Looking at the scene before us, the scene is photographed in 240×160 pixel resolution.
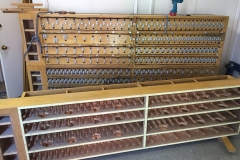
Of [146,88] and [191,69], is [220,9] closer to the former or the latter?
[191,69]

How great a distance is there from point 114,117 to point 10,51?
6.73 feet

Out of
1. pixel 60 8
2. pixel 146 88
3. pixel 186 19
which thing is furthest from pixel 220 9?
pixel 60 8

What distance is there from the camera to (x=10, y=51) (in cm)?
315

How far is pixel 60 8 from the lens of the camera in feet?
9.72

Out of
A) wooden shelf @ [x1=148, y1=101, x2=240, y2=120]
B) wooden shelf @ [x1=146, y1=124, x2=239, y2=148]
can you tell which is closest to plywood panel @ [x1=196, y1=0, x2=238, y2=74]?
wooden shelf @ [x1=148, y1=101, x2=240, y2=120]

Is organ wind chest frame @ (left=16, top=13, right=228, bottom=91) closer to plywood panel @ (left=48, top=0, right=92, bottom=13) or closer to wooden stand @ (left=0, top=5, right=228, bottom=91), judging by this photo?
wooden stand @ (left=0, top=5, right=228, bottom=91)

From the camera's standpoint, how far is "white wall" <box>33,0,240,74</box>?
2.98 metres

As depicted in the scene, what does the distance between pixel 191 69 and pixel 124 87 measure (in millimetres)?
1257

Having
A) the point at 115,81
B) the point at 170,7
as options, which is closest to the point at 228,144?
the point at 115,81

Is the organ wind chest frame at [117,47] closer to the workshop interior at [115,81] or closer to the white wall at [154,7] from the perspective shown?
the workshop interior at [115,81]

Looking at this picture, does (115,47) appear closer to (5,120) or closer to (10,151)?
(5,120)

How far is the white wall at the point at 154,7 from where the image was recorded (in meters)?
2.98

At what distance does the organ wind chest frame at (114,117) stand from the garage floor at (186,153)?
0.16 m

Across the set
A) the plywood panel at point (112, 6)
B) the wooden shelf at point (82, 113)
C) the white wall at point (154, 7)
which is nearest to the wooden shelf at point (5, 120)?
the wooden shelf at point (82, 113)
